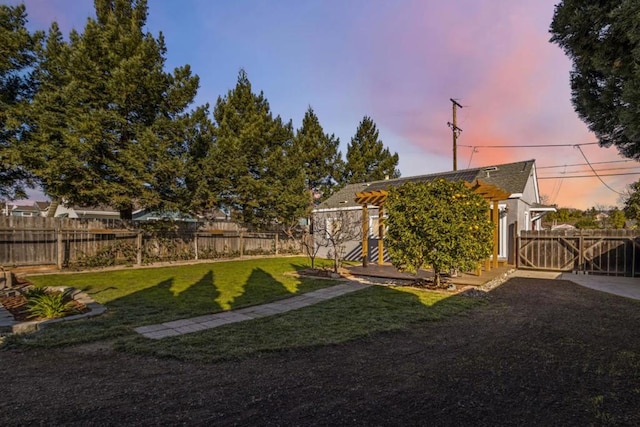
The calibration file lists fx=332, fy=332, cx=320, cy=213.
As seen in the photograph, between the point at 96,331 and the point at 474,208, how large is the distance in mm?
7868

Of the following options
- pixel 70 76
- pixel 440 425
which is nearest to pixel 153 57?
pixel 70 76

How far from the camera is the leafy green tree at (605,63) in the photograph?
220 centimetres

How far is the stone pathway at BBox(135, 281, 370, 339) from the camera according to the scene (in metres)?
4.89

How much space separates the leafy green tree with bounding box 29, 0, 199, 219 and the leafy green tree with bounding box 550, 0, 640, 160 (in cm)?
1292

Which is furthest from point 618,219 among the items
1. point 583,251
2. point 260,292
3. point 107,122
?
point 107,122

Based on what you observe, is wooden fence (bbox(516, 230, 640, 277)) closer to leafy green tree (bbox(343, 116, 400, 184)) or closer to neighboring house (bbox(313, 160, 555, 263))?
neighboring house (bbox(313, 160, 555, 263))

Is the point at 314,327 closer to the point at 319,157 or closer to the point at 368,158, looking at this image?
the point at 319,157

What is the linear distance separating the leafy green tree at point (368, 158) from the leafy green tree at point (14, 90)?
21.7 meters

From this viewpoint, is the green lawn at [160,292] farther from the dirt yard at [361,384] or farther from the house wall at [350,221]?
the house wall at [350,221]

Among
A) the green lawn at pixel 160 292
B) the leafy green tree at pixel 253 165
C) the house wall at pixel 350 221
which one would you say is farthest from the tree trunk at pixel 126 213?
the house wall at pixel 350 221

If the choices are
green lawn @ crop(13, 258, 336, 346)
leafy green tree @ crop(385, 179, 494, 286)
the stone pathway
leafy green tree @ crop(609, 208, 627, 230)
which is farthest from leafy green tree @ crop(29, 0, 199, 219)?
leafy green tree @ crop(609, 208, 627, 230)

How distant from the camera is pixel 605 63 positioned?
2605 mm

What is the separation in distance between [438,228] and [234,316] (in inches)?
190

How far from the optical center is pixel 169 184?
1368cm
